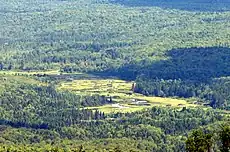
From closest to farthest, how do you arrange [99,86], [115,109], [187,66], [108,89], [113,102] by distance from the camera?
[115,109] < [113,102] < [108,89] < [99,86] < [187,66]

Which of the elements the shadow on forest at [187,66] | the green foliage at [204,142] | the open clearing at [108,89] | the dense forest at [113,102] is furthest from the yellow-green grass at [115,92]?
the green foliage at [204,142]

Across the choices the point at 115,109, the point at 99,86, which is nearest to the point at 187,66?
the point at 99,86

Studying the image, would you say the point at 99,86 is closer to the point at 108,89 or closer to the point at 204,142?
the point at 108,89

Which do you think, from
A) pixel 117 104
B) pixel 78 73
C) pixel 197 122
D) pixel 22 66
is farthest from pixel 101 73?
pixel 197 122

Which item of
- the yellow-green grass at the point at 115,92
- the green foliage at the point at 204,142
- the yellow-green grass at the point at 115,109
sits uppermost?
the green foliage at the point at 204,142

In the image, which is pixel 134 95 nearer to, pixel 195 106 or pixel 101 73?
pixel 195 106

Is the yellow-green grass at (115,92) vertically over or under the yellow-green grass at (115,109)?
over

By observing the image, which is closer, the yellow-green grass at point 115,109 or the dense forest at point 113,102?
the dense forest at point 113,102

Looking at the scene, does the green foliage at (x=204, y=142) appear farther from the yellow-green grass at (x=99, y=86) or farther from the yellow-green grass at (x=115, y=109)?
the yellow-green grass at (x=99, y=86)

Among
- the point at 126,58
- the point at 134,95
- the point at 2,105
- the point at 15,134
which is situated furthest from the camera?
the point at 126,58
